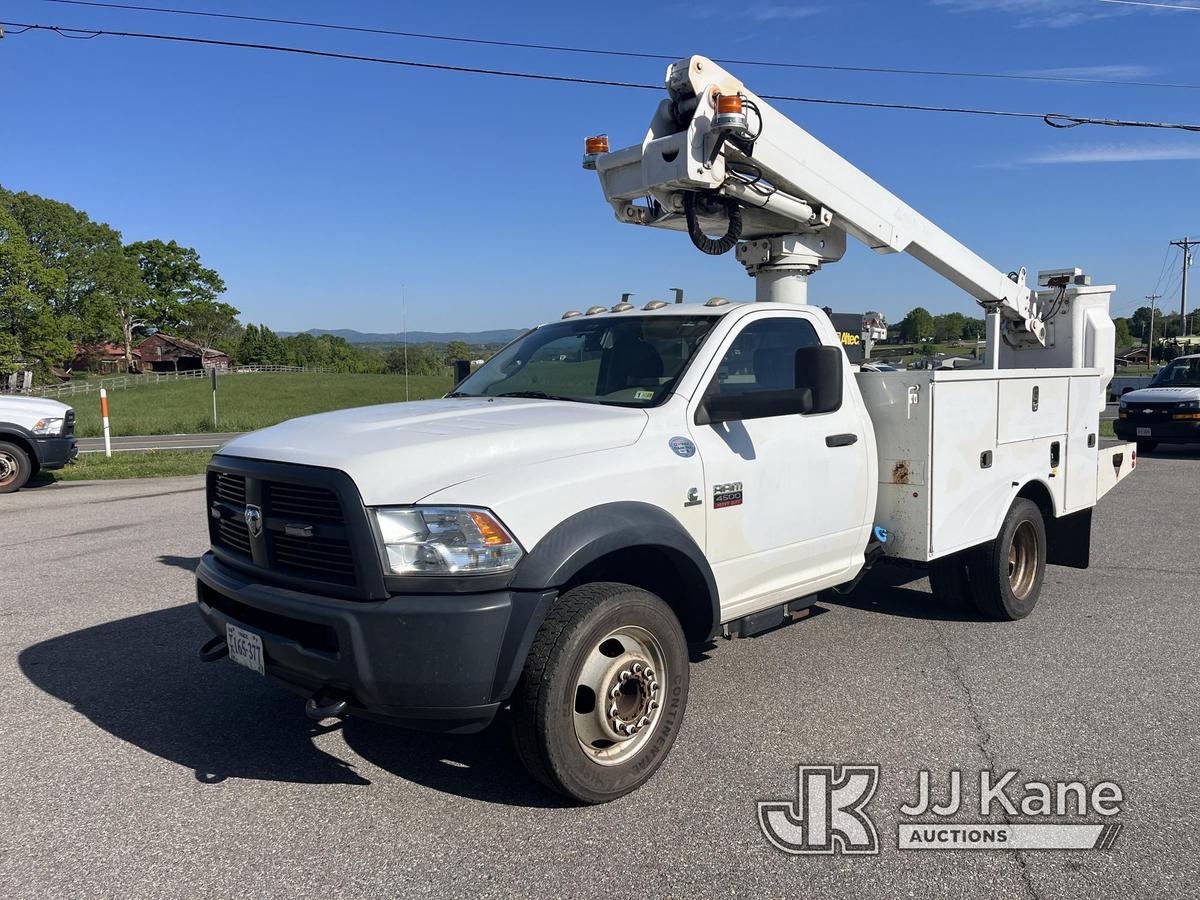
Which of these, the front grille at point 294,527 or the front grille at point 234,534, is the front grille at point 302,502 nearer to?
the front grille at point 294,527

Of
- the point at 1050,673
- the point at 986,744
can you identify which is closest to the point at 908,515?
the point at 1050,673

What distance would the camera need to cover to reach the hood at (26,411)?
1218 cm

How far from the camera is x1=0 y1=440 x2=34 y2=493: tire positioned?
40.3ft

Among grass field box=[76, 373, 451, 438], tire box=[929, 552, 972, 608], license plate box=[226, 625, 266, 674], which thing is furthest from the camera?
grass field box=[76, 373, 451, 438]

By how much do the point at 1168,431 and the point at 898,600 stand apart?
42.1 feet

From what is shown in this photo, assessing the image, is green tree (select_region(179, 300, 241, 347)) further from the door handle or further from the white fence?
the door handle

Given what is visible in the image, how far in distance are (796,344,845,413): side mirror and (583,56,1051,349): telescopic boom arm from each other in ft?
5.54

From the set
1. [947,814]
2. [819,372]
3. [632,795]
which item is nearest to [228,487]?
[632,795]

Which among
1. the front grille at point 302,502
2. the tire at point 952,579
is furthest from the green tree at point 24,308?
the tire at point 952,579

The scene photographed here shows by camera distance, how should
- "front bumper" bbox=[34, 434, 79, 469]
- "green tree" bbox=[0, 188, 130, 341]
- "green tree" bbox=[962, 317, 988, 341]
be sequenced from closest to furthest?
"green tree" bbox=[962, 317, 988, 341], "front bumper" bbox=[34, 434, 79, 469], "green tree" bbox=[0, 188, 130, 341]

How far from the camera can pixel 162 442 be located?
26016mm

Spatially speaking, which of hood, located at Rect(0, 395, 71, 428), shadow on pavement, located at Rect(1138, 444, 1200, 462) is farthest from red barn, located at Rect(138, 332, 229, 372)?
shadow on pavement, located at Rect(1138, 444, 1200, 462)

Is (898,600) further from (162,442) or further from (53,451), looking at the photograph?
(162,442)

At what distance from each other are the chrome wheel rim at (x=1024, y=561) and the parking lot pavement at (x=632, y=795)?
248 mm
